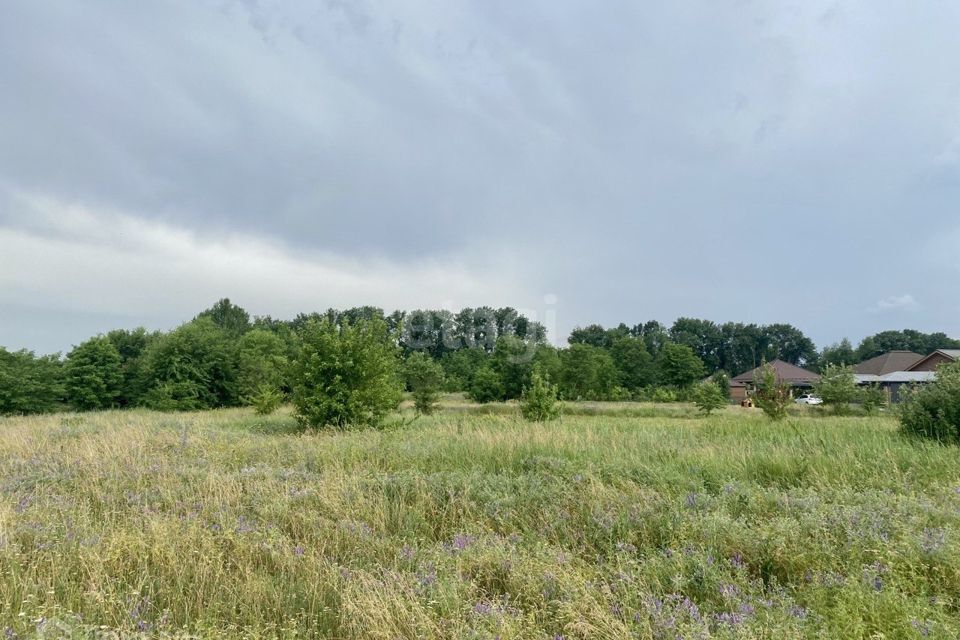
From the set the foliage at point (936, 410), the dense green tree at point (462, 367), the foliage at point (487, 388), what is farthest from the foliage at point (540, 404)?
the dense green tree at point (462, 367)

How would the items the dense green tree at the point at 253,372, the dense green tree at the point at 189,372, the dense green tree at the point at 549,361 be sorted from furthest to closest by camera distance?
the dense green tree at the point at 549,361 < the dense green tree at the point at 189,372 < the dense green tree at the point at 253,372

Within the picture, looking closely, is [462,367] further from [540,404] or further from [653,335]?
[653,335]

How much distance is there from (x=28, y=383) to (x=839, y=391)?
61400mm

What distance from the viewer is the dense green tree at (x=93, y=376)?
136 ft

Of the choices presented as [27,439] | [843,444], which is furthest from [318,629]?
[27,439]

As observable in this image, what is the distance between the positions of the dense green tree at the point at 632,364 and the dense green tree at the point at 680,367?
3002mm

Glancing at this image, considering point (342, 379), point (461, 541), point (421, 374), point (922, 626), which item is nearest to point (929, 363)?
point (421, 374)

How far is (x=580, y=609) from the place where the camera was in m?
2.87

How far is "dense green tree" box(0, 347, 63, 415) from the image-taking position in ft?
121

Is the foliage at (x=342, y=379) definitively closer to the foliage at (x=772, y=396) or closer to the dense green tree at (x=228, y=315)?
the foliage at (x=772, y=396)

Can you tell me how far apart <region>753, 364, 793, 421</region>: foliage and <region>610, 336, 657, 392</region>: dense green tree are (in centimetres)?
4759

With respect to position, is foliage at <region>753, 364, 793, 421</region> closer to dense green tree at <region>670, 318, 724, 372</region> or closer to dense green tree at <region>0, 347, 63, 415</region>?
dense green tree at <region>0, 347, 63, 415</region>

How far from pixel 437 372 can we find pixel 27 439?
2761 cm

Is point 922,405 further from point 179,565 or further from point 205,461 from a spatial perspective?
point 205,461
